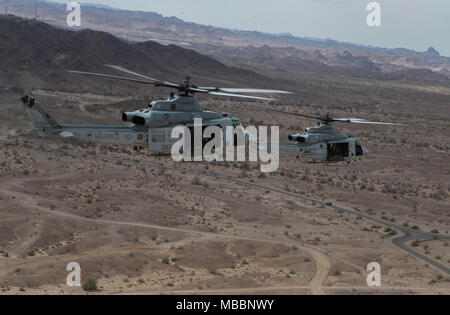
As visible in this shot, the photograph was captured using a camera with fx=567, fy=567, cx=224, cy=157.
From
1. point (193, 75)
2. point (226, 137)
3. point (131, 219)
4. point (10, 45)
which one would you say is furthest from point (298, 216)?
point (193, 75)

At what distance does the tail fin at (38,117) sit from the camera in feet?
73.9

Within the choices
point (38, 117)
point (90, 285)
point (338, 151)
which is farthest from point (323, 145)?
point (38, 117)

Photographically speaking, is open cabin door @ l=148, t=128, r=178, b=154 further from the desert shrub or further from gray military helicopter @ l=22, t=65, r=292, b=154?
the desert shrub

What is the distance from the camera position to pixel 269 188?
141 feet

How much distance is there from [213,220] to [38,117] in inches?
541

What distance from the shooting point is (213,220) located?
110ft

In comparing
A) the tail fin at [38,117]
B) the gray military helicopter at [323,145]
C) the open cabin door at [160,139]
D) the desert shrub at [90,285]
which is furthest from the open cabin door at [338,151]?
the tail fin at [38,117]

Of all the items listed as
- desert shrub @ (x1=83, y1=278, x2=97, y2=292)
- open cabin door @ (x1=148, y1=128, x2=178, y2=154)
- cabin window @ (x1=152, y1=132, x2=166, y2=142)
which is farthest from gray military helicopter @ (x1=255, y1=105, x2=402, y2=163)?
desert shrub @ (x1=83, y1=278, x2=97, y2=292)

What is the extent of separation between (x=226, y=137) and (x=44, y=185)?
17011 mm

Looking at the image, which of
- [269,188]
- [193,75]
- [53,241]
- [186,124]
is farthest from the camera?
[193,75]

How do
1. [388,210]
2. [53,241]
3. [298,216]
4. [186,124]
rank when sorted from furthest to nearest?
[388,210], [298,216], [53,241], [186,124]

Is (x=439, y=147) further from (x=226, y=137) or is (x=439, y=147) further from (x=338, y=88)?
(x=338, y=88)

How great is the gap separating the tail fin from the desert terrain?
98 cm

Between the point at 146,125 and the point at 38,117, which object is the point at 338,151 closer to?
the point at 146,125
